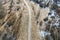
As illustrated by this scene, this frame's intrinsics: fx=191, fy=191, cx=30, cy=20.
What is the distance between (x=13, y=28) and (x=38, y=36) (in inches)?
15.6

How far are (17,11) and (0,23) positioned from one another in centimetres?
33

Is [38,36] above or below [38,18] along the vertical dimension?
below

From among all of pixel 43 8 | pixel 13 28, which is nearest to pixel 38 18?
pixel 43 8

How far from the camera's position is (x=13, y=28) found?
2.81 m

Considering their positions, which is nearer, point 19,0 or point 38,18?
point 38,18

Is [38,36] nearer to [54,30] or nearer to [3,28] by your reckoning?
[54,30]

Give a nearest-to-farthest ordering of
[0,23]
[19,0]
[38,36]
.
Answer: [38,36] < [0,23] < [19,0]

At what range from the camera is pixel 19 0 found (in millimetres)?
3168

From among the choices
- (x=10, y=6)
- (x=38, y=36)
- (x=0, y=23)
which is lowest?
(x=38, y=36)

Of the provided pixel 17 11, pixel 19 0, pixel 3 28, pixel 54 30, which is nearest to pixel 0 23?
pixel 3 28

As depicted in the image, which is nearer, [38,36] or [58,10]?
[38,36]

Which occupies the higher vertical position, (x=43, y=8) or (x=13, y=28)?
(x=43, y=8)

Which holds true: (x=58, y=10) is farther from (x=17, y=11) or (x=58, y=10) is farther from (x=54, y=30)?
(x=17, y=11)

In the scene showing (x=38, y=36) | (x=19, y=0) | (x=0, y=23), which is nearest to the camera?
(x=38, y=36)
